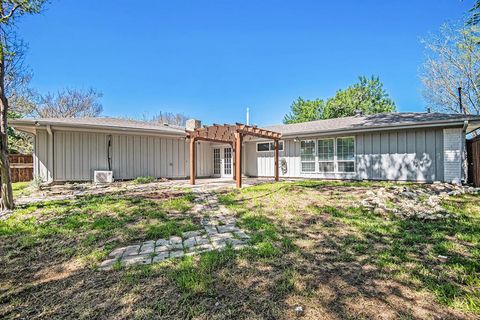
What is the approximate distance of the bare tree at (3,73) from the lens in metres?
5.49

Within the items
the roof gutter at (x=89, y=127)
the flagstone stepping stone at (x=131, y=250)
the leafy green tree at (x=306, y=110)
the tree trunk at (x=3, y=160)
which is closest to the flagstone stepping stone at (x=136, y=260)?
the flagstone stepping stone at (x=131, y=250)

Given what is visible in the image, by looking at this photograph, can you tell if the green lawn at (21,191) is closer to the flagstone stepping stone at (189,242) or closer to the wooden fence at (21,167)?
the wooden fence at (21,167)

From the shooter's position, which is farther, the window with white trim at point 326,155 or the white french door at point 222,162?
the white french door at point 222,162

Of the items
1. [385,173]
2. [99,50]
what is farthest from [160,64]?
[385,173]

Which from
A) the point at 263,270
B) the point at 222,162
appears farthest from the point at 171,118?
the point at 263,270

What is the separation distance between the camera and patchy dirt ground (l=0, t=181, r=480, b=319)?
2.08 metres

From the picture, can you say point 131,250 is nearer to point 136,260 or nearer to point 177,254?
point 136,260

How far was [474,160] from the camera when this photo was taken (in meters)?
8.72

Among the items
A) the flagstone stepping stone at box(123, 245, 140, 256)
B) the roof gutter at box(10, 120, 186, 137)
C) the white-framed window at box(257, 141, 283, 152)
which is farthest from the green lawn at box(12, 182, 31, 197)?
the white-framed window at box(257, 141, 283, 152)

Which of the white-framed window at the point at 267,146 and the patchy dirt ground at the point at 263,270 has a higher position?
the white-framed window at the point at 267,146

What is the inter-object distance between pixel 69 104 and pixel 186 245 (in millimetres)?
27213

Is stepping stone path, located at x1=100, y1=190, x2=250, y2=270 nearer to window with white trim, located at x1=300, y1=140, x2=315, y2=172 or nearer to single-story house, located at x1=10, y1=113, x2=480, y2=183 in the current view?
single-story house, located at x1=10, y1=113, x2=480, y2=183

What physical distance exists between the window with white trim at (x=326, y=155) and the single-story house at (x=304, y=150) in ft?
0.15

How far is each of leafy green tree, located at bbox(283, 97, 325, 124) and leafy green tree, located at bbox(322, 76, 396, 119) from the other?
4.08 ft
